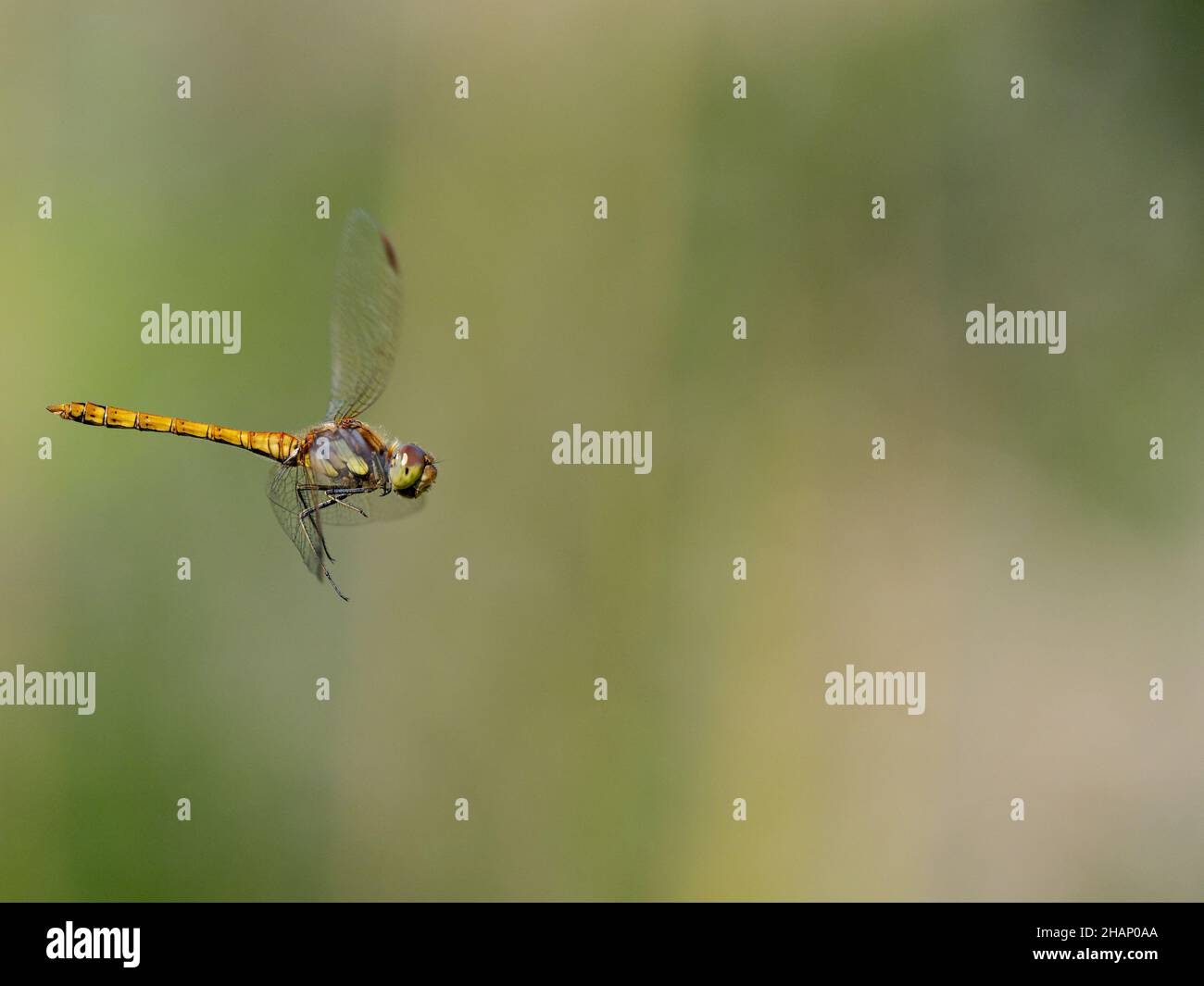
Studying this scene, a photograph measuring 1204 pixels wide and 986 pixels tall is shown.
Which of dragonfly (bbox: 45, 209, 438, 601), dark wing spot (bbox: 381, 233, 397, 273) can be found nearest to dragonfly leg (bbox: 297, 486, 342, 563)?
dragonfly (bbox: 45, 209, 438, 601)

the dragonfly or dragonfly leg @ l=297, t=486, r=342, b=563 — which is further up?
the dragonfly

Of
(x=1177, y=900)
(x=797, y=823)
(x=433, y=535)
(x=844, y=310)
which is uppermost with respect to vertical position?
(x=844, y=310)

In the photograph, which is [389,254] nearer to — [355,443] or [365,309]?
[365,309]

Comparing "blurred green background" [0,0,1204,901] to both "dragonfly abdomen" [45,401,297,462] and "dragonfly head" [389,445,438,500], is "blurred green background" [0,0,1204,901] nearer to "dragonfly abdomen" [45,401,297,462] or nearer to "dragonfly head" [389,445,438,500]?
"dragonfly abdomen" [45,401,297,462]

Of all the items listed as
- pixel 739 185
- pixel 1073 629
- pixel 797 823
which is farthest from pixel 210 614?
pixel 1073 629

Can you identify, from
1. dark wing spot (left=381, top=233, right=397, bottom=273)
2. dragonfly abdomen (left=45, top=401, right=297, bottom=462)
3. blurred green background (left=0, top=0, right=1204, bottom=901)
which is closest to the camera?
dark wing spot (left=381, top=233, right=397, bottom=273)

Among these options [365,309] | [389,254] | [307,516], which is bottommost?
[307,516]

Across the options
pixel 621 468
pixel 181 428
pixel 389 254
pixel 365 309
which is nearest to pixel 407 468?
pixel 365 309

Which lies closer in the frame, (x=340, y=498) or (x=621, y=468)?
(x=340, y=498)

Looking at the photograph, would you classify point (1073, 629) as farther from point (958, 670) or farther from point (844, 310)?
point (844, 310)
